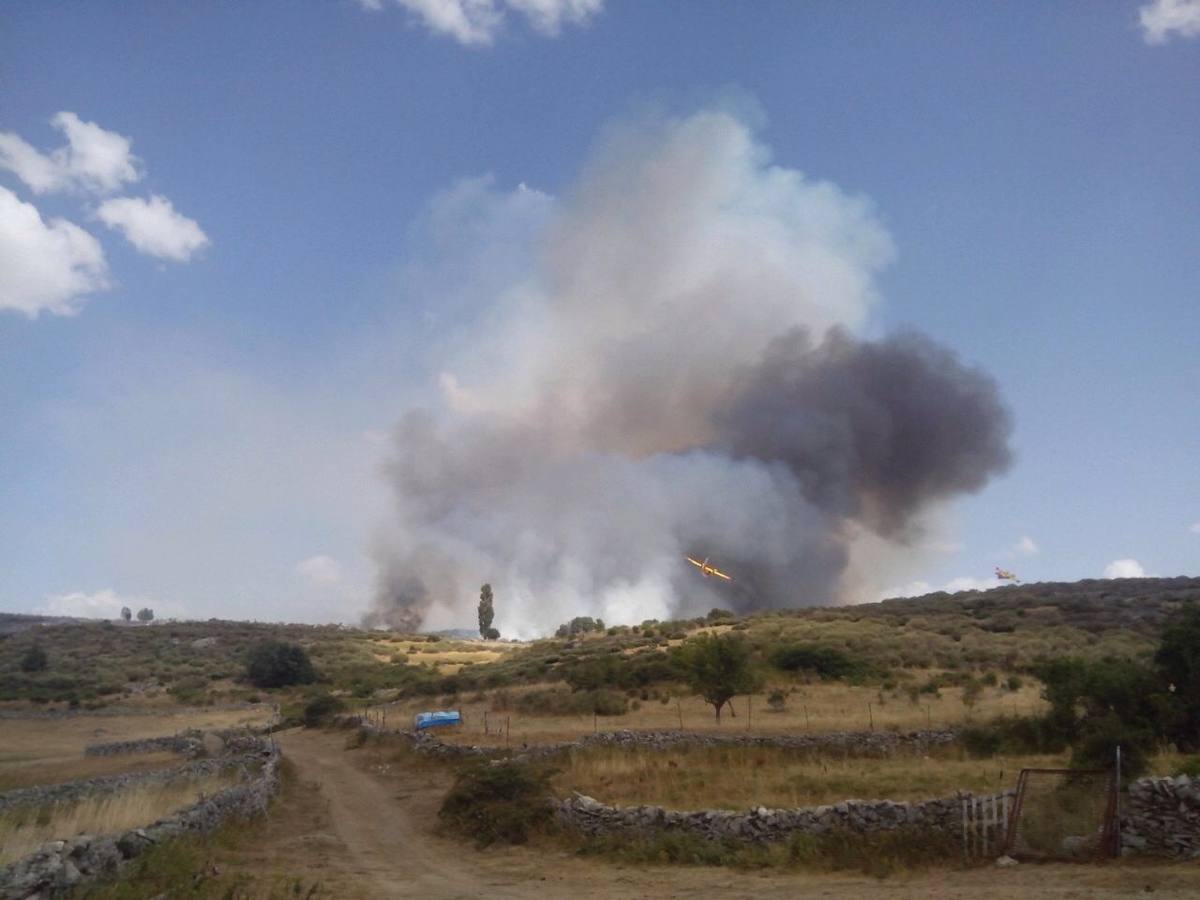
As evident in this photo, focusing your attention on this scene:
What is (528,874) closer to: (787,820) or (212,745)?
(787,820)

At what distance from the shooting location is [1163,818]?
11.3 m

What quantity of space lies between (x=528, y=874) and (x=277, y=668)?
181 ft

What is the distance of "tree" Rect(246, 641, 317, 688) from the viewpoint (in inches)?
2462

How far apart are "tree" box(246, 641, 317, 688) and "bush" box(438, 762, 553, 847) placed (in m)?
49.6

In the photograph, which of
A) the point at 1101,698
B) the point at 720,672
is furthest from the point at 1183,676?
the point at 720,672

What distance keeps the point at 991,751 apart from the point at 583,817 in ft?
39.5

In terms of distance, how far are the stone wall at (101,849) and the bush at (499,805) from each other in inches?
163

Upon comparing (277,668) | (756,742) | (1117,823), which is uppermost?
(1117,823)

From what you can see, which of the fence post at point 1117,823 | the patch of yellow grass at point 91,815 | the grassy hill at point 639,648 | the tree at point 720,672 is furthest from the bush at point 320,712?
the fence post at point 1117,823

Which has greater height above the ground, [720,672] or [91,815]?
[720,672]

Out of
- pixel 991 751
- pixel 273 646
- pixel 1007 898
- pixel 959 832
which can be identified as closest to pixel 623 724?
pixel 991 751

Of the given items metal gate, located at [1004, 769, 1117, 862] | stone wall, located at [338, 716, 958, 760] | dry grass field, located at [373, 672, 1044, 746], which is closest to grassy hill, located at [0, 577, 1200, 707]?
dry grass field, located at [373, 672, 1044, 746]

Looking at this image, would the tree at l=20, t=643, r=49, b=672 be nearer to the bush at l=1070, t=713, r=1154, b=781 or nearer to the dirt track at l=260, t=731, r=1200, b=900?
the dirt track at l=260, t=731, r=1200, b=900

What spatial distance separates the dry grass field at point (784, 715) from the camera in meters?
27.3
